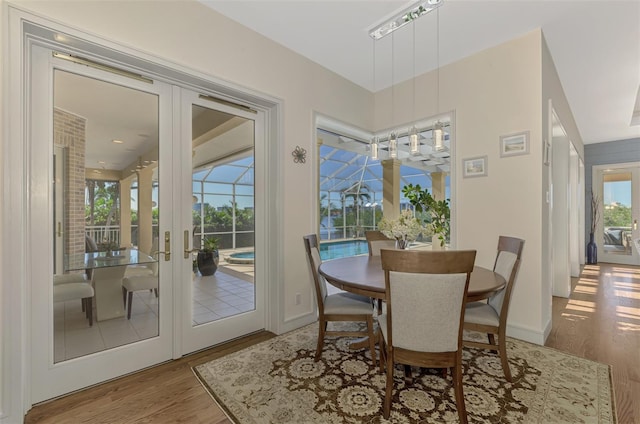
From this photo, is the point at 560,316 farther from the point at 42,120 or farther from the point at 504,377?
the point at 42,120

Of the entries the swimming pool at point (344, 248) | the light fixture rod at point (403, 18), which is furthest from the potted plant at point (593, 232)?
the light fixture rod at point (403, 18)

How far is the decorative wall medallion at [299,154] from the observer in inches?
122

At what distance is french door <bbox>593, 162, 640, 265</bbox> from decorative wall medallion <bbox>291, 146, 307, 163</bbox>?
7.48 m

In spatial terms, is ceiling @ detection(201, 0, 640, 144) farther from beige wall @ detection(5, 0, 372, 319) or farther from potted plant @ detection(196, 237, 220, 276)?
potted plant @ detection(196, 237, 220, 276)

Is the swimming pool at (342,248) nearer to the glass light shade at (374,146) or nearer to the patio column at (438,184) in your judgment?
the patio column at (438,184)

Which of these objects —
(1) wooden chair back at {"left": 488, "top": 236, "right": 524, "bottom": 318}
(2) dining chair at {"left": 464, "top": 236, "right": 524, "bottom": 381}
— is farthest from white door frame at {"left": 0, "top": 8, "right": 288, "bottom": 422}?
(1) wooden chair back at {"left": 488, "top": 236, "right": 524, "bottom": 318}

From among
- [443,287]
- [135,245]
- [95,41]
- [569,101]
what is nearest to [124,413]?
[135,245]

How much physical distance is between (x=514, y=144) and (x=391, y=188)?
319 cm

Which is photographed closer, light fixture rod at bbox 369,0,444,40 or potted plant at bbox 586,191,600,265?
light fixture rod at bbox 369,0,444,40

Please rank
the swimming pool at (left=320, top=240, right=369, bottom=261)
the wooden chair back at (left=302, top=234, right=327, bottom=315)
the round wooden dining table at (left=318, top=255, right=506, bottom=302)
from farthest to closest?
the swimming pool at (left=320, top=240, right=369, bottom=261)
the wooden chair back at (left=302, top=234, right=327, bottom=315)
the round wooden dining table at (left=318, top=255, right=506, bottom=302)

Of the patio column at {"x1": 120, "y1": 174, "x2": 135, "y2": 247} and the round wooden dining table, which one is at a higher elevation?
the patio column at {"x1": 120, "y1": 174, "x2": 135, "y2": 247}

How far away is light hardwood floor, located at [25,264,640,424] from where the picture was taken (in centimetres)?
175

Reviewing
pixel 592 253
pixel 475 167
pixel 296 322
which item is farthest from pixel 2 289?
pixel 592 253

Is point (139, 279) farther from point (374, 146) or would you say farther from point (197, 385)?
point (374, 146)
